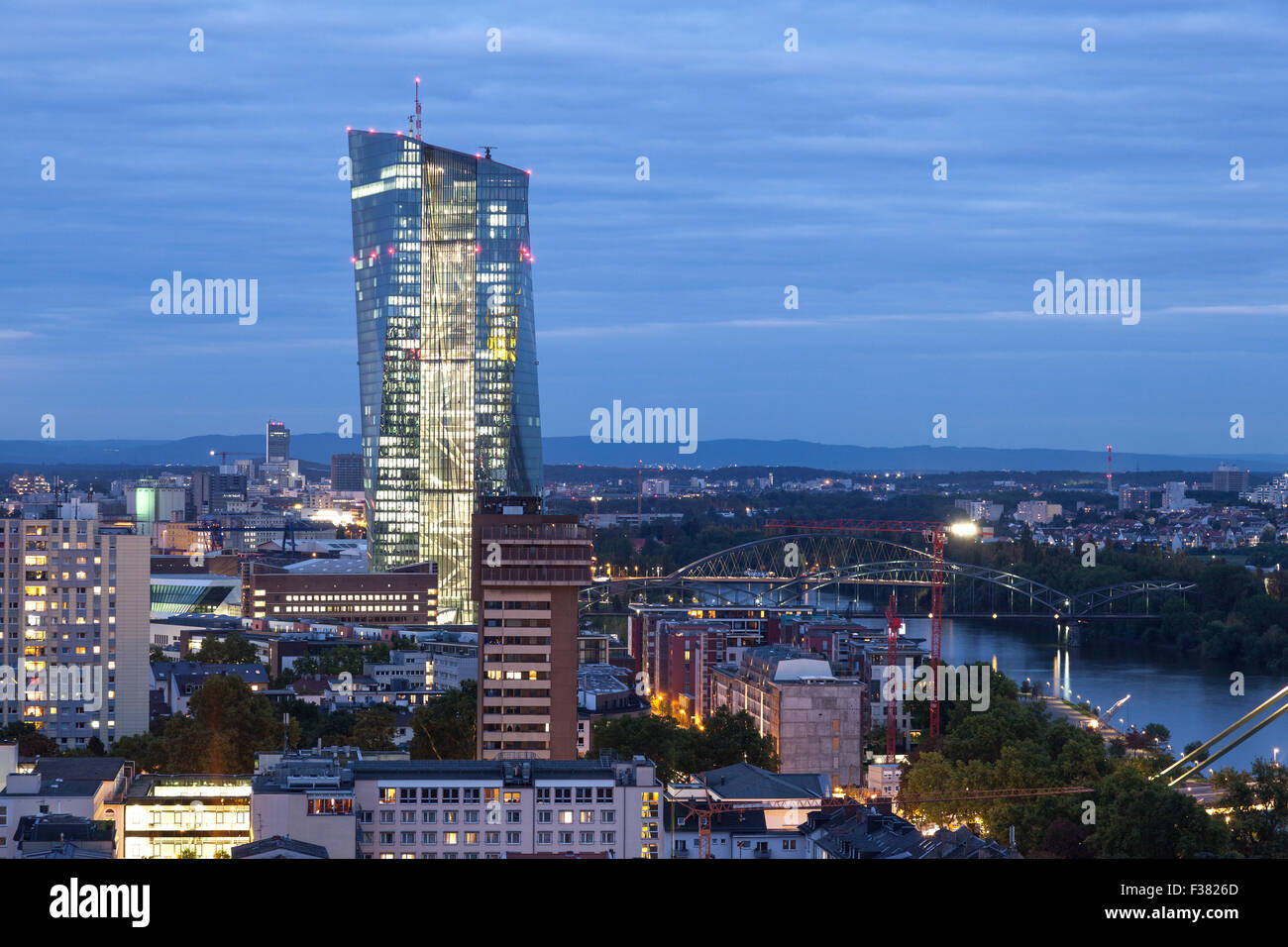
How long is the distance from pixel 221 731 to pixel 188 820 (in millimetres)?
5930

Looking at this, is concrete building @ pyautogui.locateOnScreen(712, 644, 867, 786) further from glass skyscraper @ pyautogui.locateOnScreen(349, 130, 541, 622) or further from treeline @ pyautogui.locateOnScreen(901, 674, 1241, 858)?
glass skyscraper @ pyautogui.locateOnScreen(349, 130, 541, 622)

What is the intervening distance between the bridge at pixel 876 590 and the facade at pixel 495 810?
25937 millimetres

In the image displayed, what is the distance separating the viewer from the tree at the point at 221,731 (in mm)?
18062

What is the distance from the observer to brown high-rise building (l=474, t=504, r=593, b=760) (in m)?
16.2

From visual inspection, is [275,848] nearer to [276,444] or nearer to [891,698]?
[891,698]

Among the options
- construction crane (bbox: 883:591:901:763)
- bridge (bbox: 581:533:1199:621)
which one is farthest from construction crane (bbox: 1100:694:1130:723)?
bridge (bbox: 581:533:1199:621)

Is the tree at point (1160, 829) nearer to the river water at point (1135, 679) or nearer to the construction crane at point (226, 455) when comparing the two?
the river water at point (1135, 679)

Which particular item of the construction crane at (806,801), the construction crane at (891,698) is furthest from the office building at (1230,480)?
the construction crane at (806,801)

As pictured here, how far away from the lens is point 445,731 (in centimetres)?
2027

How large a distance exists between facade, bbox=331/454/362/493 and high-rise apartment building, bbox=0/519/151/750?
78885mm

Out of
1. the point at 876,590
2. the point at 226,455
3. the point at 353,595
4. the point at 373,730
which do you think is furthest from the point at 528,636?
the point at 226,455

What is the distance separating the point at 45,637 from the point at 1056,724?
12.5 m
